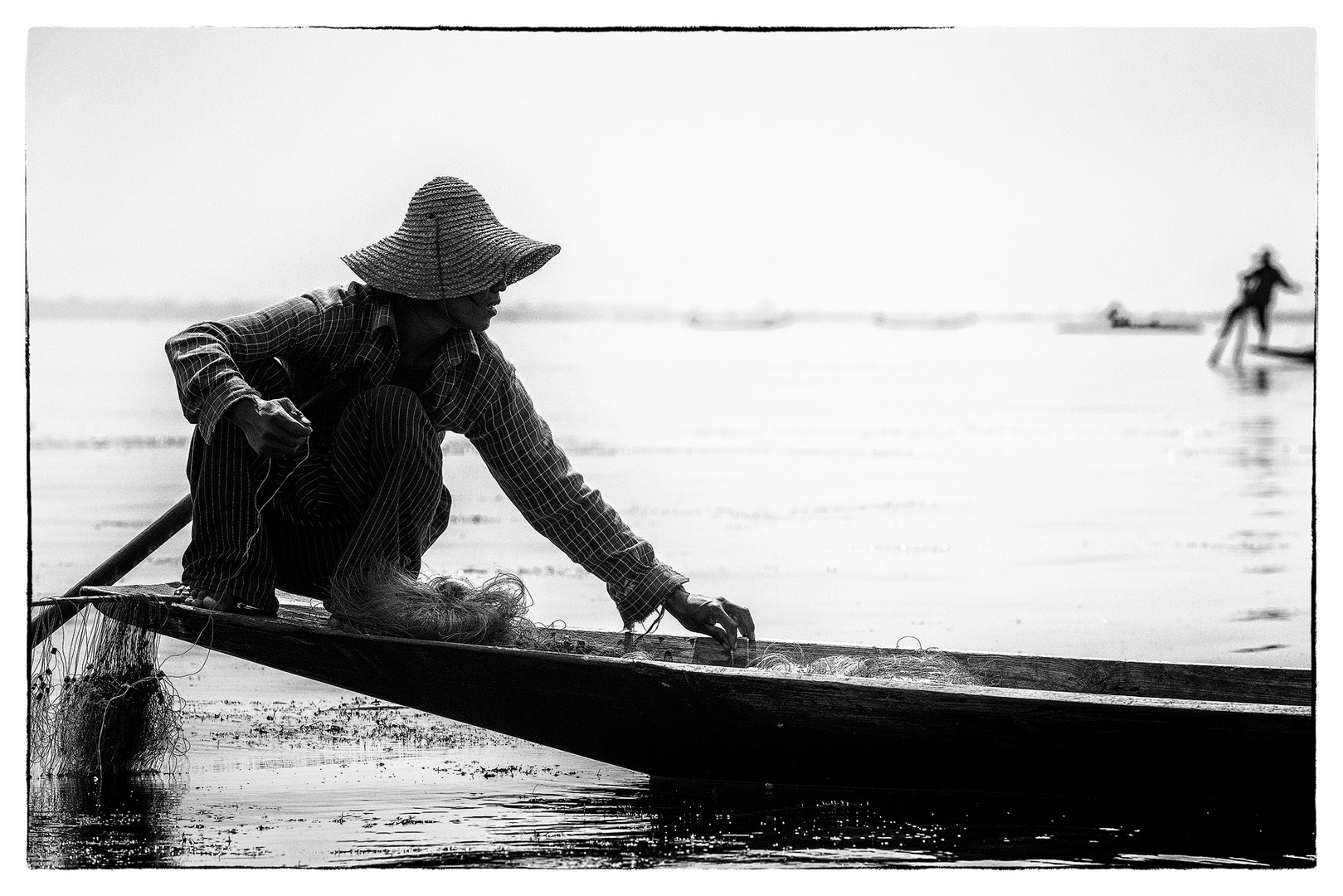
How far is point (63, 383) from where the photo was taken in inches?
317

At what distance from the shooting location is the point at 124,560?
8.27 ft

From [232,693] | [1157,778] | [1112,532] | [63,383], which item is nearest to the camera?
[1157,778]

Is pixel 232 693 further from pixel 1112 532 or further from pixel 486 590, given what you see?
pixel 1112 532

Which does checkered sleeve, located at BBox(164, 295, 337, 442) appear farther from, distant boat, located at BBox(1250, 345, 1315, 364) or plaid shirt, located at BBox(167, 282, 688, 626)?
distant boat, located at BBox(1250, 345, 1315, 364)

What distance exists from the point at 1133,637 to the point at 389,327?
2.10 metres

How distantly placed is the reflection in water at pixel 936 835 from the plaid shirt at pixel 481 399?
42 cm

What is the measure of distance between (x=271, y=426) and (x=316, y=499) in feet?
1.08

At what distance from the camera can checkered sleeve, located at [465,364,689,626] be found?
248 cm

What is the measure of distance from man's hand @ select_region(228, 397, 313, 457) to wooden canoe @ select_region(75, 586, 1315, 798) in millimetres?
322

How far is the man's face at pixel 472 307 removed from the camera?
7.84ft

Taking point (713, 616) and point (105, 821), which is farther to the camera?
point (713, 616)

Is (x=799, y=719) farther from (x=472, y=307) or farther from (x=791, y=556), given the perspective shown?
(x=791, y=556)

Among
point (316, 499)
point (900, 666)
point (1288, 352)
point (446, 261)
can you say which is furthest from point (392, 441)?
point (1288, 352)

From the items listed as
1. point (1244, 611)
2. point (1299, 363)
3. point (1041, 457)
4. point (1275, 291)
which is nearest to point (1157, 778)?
point (1244, 611)
